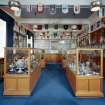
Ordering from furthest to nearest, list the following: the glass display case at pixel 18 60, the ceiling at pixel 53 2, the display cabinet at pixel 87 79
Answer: the ceiling at pixel 53 2, the glass display case at pixel 18 60, the display cabinet at pixel 87 79

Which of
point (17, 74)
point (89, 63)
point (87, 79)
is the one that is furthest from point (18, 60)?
point (89, 63)

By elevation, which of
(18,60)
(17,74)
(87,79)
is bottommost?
(87,79)

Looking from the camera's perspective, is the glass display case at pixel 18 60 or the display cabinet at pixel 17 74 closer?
the display cabinet at pixel 17 74

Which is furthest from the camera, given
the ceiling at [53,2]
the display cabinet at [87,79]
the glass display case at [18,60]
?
the ceiling at [53,2]

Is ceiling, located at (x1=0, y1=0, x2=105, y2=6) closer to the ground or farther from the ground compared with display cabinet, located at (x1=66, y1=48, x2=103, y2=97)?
farther from the ground

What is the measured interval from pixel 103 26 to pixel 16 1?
4.35 meters

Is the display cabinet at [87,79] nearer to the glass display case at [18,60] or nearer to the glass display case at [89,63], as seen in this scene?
the glass display case at [89,63]

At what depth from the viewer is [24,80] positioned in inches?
216

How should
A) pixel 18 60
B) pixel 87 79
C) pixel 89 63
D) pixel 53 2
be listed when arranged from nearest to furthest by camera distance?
pixel 87 79 → pixel 18 60 → pixel 89 63 → pixel 53 2

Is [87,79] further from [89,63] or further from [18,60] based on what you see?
[18,60]

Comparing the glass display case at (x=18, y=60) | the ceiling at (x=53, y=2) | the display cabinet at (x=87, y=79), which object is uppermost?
the ceiling at (x=53, y=2)

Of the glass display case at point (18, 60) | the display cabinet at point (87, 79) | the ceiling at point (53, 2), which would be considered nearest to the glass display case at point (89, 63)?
the display cabinet at point (87, 79)

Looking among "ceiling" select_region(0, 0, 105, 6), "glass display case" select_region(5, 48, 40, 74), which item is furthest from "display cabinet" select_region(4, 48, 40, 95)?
"ceiling" select_region(0, 0, 105, 6)

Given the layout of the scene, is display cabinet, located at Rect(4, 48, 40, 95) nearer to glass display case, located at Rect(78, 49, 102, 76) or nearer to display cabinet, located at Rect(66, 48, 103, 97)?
display cabinet, located at Rect(66, 48, 103, 97)
